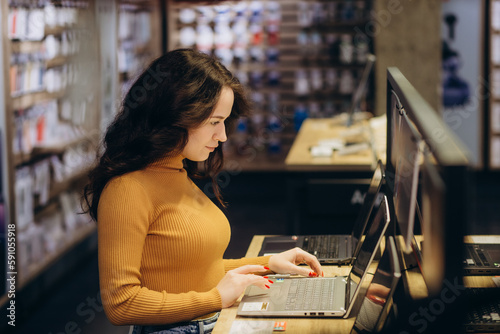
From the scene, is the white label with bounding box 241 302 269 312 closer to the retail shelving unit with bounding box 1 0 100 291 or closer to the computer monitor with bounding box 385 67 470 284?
the computer monitor with bounding box 385 67 470 284

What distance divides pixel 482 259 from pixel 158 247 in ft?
3.59

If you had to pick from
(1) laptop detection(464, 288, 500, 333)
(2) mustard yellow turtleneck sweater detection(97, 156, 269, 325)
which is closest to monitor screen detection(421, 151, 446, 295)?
(1) laptop detection(464, 288, 500, 333)

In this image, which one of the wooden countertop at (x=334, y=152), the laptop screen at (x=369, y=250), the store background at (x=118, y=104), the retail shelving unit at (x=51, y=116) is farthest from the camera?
the wooden countertop at (x=334, y=152)

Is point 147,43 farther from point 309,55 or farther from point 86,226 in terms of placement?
point 86,226

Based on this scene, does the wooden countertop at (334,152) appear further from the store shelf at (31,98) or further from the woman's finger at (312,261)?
the woman's finger at (312,261)

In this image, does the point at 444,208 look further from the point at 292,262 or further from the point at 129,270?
the point at 292,262

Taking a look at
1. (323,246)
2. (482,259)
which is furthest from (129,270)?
(482,259)

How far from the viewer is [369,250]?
1622 mm

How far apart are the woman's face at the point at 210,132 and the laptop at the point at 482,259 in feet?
2.99

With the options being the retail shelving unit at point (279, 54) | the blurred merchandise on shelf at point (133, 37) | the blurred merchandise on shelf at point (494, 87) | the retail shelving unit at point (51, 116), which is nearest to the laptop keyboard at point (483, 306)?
the retail shelving unit at point (51, 116)

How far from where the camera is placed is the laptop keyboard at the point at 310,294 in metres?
1.78

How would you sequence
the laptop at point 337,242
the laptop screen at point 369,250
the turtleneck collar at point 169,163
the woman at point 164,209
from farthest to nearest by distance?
the laptop at point 337,242
the turtleneck collar at point 169,163
the woman at point 164,209
the laptop screen at point 369,250

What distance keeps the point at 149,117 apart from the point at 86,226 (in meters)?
3.63

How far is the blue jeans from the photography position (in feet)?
5.77
